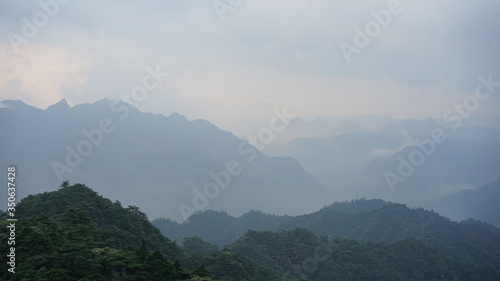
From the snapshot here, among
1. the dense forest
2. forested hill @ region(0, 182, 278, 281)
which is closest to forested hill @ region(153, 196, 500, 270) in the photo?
the dense forest

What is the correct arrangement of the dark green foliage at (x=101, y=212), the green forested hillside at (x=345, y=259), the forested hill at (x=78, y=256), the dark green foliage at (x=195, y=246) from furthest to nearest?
the dark green foliage at (x=195, y=246)
the green forested hillside at (x=345, y=259)
the dark green foliage at (x=101, y=212)
the forested hill at (x=78, y=256)

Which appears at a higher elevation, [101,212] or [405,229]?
[405,229]

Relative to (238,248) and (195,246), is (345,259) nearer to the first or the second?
(238,248)

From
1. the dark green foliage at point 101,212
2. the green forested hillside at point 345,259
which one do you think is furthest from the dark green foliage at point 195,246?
the dark green foliage at point 101,212

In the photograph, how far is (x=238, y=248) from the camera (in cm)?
8481

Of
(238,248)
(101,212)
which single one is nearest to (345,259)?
(238,248)

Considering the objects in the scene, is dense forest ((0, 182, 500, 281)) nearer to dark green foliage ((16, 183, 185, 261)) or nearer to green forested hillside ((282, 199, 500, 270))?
dark green foliage ((16, 183, 185, 261))

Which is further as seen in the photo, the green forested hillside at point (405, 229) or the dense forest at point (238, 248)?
the green forested hillside at point (405, 229)

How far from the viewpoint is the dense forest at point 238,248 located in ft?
92.4

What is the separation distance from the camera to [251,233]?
92750 millimetres

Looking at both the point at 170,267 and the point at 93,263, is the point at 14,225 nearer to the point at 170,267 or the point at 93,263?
the point at 93,263

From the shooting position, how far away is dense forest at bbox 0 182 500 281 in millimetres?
28172

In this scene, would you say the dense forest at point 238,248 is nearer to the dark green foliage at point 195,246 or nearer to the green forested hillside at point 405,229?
the dark green foliage at point 195,246

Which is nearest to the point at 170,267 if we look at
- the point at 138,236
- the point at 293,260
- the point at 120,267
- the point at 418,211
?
the point at 120,267
